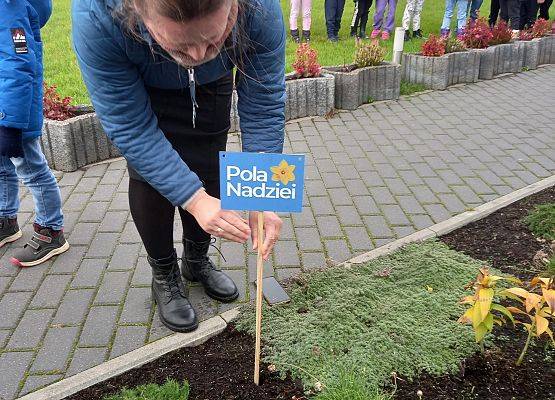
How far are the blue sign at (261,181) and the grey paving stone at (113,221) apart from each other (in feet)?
6.47

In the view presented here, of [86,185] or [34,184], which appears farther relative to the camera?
[86,185]

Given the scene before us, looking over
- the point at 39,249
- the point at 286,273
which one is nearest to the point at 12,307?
the point at 39,249

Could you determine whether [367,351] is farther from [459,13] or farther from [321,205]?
[459,13]

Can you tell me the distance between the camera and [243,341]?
255 centimetres

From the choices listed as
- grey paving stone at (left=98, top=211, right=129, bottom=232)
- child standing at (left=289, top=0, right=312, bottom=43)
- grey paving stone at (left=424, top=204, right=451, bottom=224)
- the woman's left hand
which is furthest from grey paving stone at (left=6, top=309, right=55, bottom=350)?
child standing at (left=289, top=0, right=312, bottom=43)

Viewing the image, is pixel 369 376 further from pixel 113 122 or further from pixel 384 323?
pixel 113 122

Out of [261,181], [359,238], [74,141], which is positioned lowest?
[359,238]

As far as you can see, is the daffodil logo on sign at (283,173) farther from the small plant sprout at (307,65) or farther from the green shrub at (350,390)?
the small plant sprout at (307,65)

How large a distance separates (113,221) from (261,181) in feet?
7.10

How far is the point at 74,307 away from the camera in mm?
2887

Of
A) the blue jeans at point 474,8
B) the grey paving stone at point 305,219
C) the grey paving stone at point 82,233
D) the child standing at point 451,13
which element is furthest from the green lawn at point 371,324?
the blue jeans at point 474,8

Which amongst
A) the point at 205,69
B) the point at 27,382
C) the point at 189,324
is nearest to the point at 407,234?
the point at 189,324

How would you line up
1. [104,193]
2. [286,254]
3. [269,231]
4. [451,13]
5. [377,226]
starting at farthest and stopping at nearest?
[451,13] < [104,193] < [377,226] < [286,254] < [269,231]

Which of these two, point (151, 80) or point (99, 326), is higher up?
point (151, 80)
